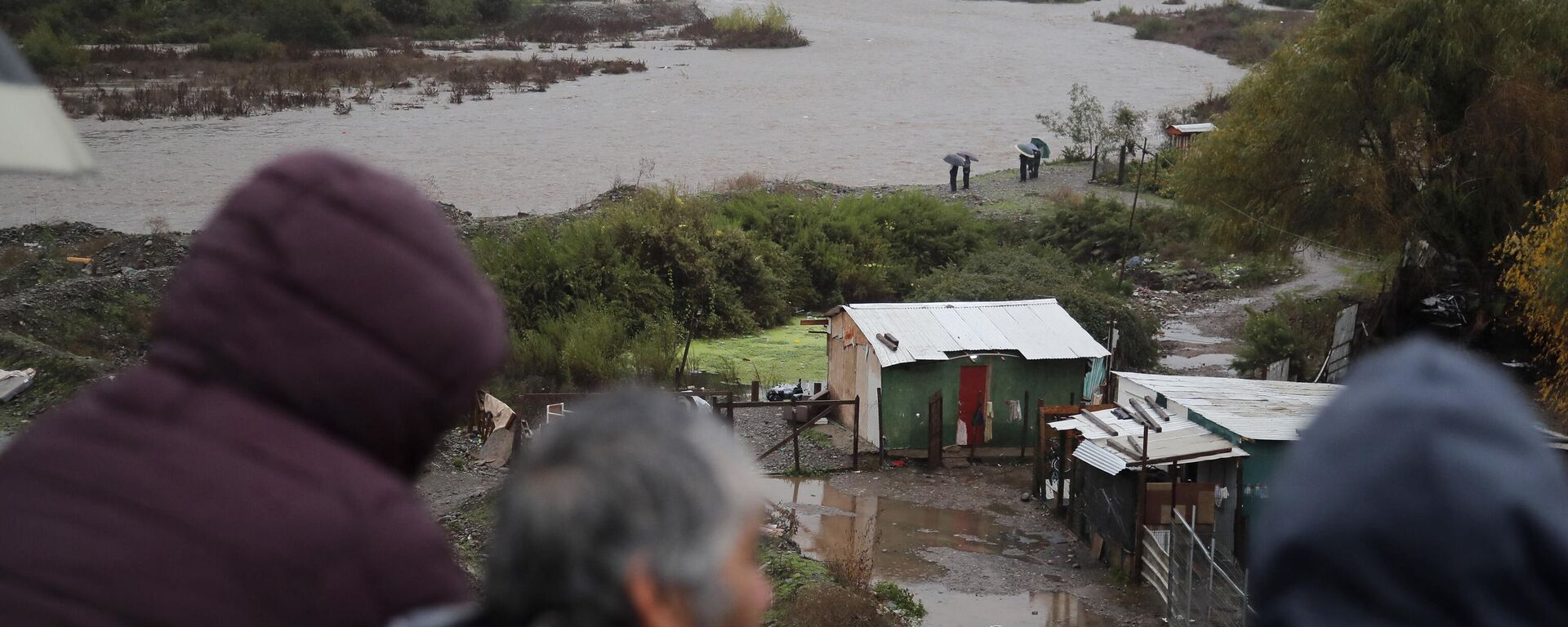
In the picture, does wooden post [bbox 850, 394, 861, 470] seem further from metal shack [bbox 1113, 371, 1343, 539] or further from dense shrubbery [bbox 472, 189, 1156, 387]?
dense shrubbery [bbox 472, 189, 1156, 387]

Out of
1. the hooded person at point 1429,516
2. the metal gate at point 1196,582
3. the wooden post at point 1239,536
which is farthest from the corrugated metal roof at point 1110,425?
the hooded person at point 1429,516

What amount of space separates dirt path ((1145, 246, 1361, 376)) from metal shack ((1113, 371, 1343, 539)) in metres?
4.82

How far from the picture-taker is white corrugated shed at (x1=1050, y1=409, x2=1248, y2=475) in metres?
11.8

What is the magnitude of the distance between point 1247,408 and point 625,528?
515 inches

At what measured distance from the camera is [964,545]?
12.8 meters

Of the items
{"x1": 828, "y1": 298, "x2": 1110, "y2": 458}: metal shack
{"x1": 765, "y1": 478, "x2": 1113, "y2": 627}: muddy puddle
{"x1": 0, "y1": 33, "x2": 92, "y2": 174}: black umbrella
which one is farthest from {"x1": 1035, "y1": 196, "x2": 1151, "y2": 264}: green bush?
{"x1": 0, "y1": 33, "x2": 92, "y2": 174}: black umbrella

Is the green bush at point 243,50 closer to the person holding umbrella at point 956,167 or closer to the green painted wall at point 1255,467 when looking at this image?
the person holding umbrella at point 956,167

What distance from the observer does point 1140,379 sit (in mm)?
14242

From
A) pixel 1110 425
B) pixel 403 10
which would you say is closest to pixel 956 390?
pixel 1110 425

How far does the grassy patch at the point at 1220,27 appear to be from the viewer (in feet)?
178

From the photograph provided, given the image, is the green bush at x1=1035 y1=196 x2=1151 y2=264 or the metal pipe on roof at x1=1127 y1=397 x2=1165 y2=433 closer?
the metal pipe on roof at x1=1127 y1=397 x2=1165 y2=433

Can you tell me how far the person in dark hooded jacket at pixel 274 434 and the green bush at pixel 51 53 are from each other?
1848 inches

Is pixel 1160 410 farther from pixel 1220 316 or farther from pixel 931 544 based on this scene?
pixel 1220 316

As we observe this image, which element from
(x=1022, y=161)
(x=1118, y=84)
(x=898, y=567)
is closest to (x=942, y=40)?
(x=1118, y=84)
